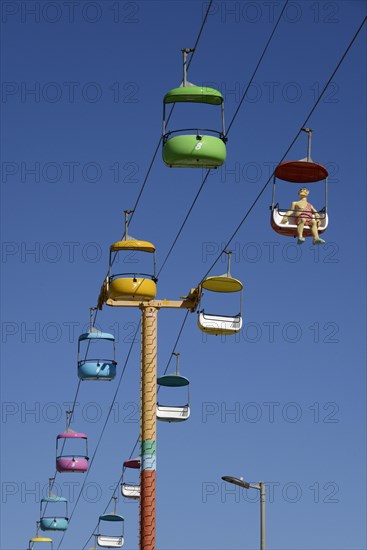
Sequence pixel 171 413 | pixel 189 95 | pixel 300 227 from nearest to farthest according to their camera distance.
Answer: pixel 189 95
pixel 300 227
pixel 171 413

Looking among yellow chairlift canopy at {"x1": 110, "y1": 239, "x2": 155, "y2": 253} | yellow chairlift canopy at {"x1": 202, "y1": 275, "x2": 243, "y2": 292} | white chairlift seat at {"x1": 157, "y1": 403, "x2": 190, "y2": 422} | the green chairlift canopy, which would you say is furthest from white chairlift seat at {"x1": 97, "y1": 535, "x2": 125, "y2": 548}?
the green chairlift canopy

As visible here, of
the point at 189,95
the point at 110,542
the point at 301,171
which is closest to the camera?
the point at 189,95

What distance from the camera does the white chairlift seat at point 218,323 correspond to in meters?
38.7

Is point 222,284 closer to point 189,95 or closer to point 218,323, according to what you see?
point 218,323

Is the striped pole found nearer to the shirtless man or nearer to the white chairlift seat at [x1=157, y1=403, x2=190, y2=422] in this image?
the white chairlift seat at [x1=157, y1=403, x2=190, y2=422]

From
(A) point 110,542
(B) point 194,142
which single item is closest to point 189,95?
(B) point 194,142

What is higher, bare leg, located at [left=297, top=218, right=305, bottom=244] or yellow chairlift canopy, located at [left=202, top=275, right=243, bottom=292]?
yellow chairlift canopy, located at [left=202, top=275, right=243, bottom=292]

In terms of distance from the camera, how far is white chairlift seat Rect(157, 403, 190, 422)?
4231 centimetres

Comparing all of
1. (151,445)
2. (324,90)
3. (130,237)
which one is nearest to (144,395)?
(151,445)

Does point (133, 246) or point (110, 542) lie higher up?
point (133, 246)

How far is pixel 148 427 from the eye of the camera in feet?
125

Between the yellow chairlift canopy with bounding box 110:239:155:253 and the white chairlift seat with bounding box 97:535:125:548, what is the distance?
23077 mm

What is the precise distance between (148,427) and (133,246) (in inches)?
157

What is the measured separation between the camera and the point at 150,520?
37.2 m
